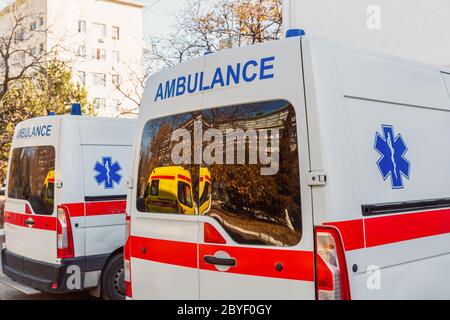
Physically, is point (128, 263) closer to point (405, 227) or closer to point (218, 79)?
point (218, 79)

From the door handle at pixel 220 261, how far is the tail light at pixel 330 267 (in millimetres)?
590

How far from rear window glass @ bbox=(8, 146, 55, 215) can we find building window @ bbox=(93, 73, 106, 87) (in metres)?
43.4

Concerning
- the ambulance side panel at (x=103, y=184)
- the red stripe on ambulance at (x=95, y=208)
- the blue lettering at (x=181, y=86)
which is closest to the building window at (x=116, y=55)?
the ambulance side panel at (x=103, y=184)

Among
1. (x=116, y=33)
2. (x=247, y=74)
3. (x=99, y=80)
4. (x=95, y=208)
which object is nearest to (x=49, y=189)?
(x=95, y=208)

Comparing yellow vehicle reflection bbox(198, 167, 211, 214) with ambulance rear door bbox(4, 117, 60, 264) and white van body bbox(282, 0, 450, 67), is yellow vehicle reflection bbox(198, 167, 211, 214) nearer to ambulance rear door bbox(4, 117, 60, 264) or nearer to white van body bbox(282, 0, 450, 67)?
ambulance rear door bbox(4, 117, 60, 264)

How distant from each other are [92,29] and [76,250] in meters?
46.9

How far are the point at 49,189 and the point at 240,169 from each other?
323 cm

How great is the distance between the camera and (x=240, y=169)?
3.04 m

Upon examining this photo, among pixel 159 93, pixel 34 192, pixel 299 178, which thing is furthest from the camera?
pixel 34 192

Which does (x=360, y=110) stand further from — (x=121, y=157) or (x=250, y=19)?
(x=250, y=19)

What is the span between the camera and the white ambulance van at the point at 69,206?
5.33 meters

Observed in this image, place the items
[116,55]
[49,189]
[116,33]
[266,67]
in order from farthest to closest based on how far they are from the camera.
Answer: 1. [116,33]
2. [116,55]
3. [49,189]
4. [266,67]

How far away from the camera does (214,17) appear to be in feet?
56.5

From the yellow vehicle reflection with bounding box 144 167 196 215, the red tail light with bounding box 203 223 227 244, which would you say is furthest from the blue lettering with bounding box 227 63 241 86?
the red tail light with bounding box 203 223 227 244
